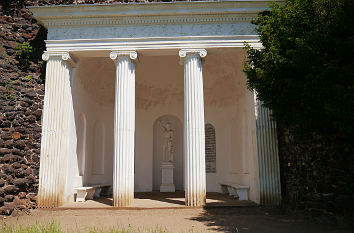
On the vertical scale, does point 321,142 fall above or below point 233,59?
below

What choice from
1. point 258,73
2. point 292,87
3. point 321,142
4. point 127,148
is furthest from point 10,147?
point 321,142

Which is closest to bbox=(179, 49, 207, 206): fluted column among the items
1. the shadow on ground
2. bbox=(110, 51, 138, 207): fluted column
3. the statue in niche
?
the shadow on ground

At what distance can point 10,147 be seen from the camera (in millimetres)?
10500

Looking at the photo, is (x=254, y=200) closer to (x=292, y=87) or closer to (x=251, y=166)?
(x=251, y=166)

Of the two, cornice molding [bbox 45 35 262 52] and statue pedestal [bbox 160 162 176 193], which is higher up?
cornice molding [bbox 45 35 262 52]

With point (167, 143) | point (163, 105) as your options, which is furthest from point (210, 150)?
point (163, 105)

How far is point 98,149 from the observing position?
15.0 m

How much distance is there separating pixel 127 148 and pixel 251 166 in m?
4.40

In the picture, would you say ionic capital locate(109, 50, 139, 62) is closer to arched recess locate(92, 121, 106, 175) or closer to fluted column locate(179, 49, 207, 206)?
fluted column locate(179, 49, 207, 206)

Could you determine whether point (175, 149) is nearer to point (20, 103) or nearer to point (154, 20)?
point (154, 20)

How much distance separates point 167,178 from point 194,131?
18.2 feet

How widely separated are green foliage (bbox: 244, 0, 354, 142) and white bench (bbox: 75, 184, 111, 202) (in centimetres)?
711

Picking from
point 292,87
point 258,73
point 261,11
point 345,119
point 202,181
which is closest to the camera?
point 345,119

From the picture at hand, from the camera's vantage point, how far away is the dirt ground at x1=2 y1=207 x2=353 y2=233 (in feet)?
24.5
